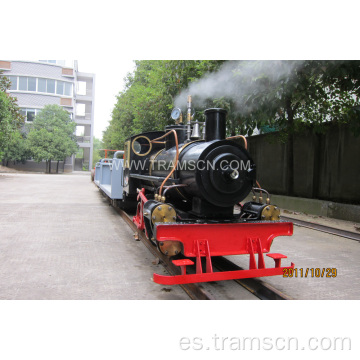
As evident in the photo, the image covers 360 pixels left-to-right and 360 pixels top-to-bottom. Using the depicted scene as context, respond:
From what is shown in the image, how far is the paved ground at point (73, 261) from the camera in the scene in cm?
349

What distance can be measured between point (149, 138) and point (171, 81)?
400cm

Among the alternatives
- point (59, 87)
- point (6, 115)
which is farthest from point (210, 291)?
point (59, 87)

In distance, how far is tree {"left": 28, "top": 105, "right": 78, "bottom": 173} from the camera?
3259cm

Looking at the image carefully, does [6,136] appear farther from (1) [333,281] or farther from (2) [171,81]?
(1) [333,281]

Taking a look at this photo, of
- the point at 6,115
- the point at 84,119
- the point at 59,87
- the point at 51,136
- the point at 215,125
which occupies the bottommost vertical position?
the point at 215,125

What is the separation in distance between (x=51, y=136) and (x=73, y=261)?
30.7 metres

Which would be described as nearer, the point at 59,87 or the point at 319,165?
the point at 319,165

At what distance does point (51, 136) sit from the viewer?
32625mm

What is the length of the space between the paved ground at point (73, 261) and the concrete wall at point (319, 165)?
224 inches

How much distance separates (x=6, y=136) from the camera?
20.7m

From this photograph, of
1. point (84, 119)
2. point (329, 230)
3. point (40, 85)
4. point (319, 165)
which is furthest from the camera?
point (84, 119)

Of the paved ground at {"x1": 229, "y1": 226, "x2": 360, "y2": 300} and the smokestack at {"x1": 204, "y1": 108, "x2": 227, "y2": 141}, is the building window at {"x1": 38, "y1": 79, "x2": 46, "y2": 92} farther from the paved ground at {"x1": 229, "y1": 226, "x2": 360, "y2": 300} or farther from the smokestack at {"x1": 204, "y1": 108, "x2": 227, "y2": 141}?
the smokestack at {"x1": 204, "y1": 108, "x2": 227, "y2": 141}

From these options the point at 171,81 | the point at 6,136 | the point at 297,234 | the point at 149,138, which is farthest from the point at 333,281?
the point at 6,136

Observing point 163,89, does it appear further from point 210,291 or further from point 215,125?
point 210,291
